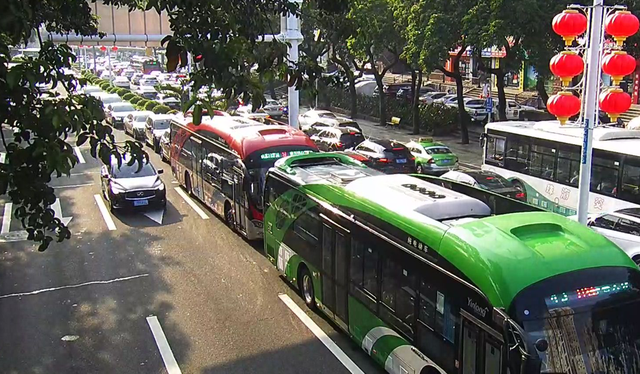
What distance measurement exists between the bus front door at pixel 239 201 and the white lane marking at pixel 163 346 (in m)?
4.38

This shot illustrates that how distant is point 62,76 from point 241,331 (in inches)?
216

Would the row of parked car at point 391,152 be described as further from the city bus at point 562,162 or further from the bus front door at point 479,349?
the bus front door at point 479,349

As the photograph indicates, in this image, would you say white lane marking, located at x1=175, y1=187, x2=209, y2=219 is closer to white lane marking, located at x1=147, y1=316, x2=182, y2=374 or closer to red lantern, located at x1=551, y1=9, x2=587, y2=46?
white lane marking, located at x1=147, y1=316, x2=182, y2=374

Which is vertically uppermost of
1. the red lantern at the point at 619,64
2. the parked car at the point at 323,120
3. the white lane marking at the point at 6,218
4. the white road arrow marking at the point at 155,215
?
the red lantern at the point at 619,64

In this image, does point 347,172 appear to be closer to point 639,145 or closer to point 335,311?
point 335,311

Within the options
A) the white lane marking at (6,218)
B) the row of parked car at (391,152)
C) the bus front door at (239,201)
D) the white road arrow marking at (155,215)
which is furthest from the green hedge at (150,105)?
the bus front door at (239,201)

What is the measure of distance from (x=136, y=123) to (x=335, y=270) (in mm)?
23923

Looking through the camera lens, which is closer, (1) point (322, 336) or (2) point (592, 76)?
(1) point (322, 336)

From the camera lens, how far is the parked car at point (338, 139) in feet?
84.0

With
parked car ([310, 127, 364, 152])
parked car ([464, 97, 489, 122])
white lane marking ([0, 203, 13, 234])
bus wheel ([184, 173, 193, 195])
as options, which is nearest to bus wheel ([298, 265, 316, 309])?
white lane marking ([0, 203, 13, 234])

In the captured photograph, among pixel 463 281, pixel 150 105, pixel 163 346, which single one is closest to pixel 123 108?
pixel 150 105

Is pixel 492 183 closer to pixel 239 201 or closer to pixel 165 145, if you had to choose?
pixel 239 201

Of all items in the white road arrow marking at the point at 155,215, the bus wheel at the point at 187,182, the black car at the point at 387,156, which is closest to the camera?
the white road arrow marking at the point at 155,215

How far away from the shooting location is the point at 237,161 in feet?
50.8
